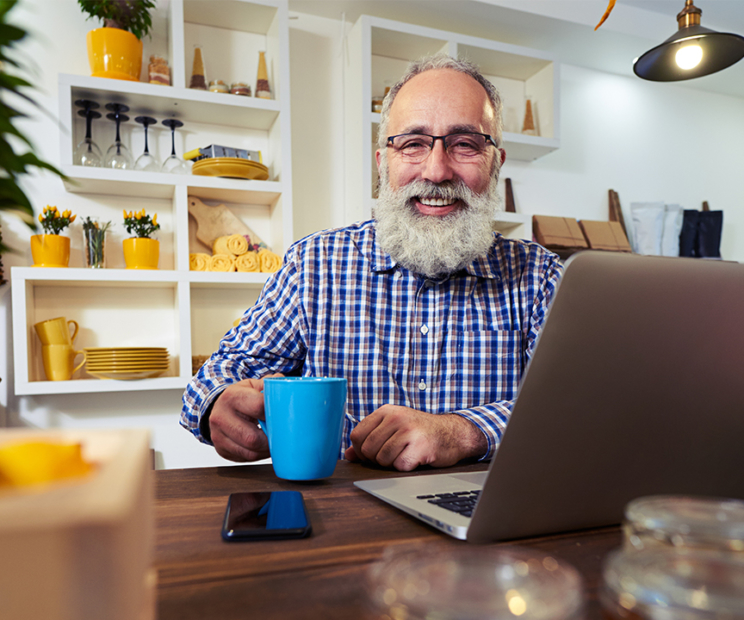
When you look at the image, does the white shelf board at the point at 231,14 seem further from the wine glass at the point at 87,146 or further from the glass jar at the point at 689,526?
the glass jar at the point at 689,526

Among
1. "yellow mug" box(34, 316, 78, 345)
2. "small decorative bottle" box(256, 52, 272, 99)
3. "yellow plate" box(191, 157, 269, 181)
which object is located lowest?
"yellow mug" box(34, 316, 78, 345)

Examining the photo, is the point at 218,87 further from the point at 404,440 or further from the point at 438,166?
the point at 404,440

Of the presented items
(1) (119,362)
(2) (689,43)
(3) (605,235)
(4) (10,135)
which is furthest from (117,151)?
(3) (605,235)

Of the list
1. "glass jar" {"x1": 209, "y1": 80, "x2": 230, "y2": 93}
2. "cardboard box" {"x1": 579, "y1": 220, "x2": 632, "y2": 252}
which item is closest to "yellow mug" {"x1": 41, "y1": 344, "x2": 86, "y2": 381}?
"glass jar" {"x1": 209, "y1": 80, "x2": 230, "y2": 93}

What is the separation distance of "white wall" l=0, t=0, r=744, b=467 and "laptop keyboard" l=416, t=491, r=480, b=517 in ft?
5.58

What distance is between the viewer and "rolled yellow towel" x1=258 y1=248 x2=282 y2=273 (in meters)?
2.24

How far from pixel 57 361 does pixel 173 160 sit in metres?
0.88

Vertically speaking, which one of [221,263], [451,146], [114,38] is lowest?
[221,263]

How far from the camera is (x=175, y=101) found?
2.11 meters

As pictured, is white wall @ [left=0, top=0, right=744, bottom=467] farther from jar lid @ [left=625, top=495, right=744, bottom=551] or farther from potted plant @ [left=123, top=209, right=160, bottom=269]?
jar lid @ [left=625, top=495, right=744, bottom=551]

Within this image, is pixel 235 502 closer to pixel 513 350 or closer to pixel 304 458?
pixel 304 458

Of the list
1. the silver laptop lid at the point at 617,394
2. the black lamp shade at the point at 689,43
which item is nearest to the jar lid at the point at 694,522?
the silver laptop lid at the point at 617,394

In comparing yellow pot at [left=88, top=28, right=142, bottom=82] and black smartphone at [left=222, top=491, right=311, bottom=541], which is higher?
yellow pot at [left=88, top=28, right=142, bottom=82]

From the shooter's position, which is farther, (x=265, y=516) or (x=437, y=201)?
(x=437, y=201)
